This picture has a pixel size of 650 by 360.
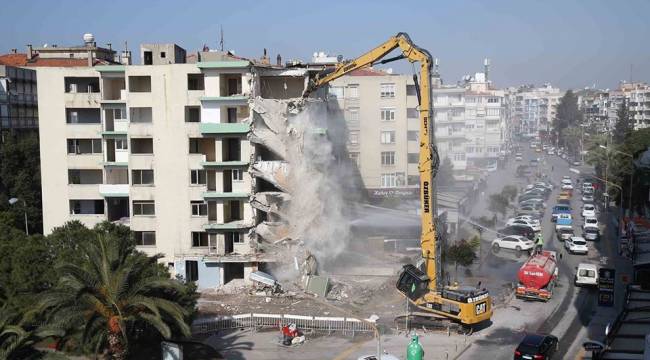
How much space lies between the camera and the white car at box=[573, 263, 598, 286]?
123 feet

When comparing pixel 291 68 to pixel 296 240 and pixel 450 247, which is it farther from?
pixel 450 247

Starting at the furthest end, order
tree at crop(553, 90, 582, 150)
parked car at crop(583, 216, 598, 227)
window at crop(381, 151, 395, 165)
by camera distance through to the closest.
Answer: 1. tree at crop(553, 90, 582, 150)
2. window at crop(381, 151, 395, 165)
3. parked car at crop(583, 216, 598, 227)

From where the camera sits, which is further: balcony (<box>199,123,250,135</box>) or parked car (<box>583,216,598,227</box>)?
parked car (<box>583,216,598,227</box>)

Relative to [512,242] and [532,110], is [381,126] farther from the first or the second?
[532,110]

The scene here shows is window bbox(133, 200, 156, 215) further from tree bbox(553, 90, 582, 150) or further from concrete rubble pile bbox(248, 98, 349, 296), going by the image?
tree bbox(553, 90, 582, 150)

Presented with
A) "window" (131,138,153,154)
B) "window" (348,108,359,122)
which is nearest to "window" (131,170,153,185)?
"window" (131,138,153,154)

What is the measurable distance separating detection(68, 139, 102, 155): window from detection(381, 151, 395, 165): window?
23.4 meters

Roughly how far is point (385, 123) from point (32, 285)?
35.0m

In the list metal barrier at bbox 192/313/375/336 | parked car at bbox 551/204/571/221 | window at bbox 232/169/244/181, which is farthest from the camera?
parked car at bbox 551/204/571/221

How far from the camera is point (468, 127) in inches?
3509

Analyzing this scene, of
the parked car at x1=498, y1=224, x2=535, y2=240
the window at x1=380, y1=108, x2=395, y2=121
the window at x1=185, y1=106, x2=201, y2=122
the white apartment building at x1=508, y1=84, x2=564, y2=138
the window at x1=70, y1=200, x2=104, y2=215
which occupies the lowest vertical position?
the parked car at x1=498, y1=224, x2=535, y2=240

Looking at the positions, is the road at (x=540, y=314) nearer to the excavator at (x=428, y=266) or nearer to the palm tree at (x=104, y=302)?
the excavator at (x=428, y=266)

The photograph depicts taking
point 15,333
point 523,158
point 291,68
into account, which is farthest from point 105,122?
point 523,158

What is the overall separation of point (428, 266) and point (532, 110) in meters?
172
